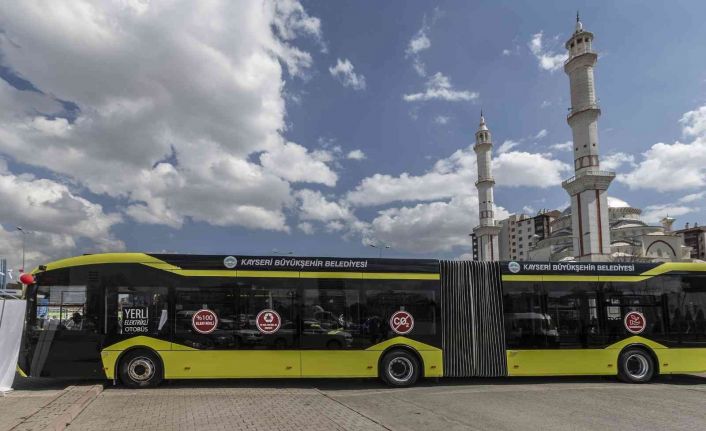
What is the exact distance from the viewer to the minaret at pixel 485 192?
8025cm

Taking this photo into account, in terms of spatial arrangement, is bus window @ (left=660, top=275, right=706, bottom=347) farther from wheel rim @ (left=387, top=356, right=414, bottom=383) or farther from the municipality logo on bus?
wheel rim @ (left=387, top=356, right=414, bottom=383)

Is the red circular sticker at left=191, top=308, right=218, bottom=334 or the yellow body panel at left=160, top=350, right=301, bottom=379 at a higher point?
the red circular sticker at left=191, top=308, right=218, bottom=334

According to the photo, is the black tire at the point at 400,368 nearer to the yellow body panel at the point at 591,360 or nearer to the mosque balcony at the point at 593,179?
the yellow body panel at the point at 591,360

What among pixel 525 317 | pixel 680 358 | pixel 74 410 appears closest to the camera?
pixel 74 410

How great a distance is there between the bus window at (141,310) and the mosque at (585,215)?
53131 mm

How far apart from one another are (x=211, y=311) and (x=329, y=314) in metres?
2.56

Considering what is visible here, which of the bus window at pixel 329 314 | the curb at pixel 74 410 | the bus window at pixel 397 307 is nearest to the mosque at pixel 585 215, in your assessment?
the bus window at pixel 397 307

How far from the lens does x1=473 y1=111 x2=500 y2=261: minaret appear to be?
8025cm

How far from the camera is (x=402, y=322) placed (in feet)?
37.8

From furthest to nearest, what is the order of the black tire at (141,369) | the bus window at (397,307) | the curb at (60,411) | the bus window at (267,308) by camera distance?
the bus window at (397,307) < the bus window at (267,308) < the black tire at (141,369) < the curb at (60,411)

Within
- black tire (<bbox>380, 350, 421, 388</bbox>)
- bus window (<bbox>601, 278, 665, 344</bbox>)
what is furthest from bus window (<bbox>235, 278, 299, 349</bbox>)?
bus window (<bbox>601, 278, 665, 344</bbox>)

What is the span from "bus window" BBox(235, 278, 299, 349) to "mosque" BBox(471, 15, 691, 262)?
5139 centimetres

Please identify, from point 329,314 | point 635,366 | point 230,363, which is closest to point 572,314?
point 635,366

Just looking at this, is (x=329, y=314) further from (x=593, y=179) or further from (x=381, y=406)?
(x=593, y=179)
